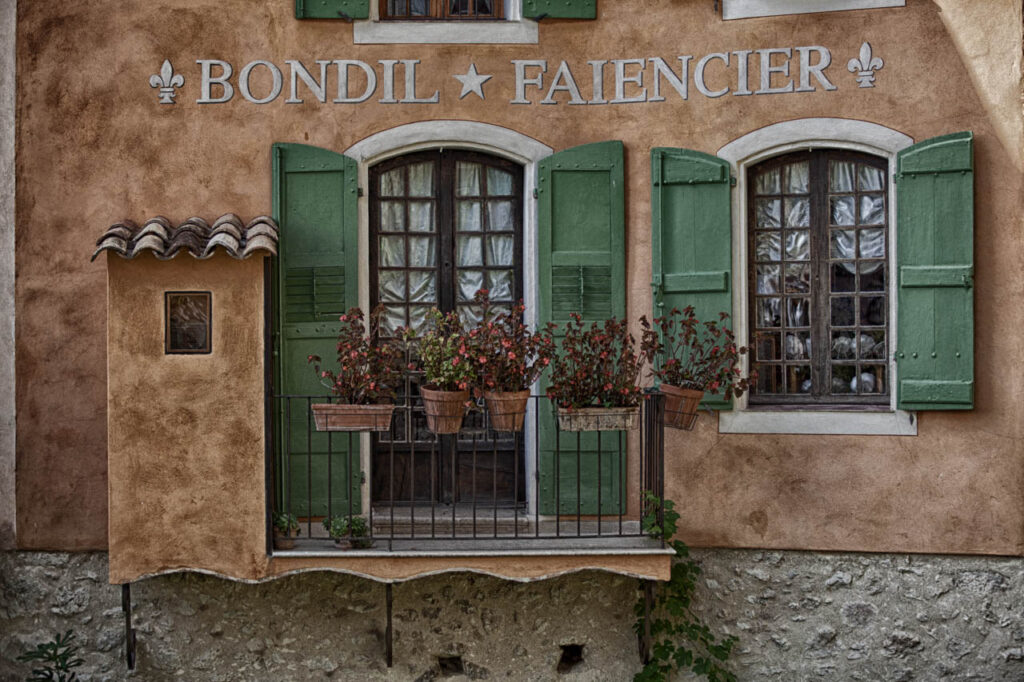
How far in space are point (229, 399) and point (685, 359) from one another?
2661mm

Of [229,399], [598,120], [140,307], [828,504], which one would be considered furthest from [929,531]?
[140,307]

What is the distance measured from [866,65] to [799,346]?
5.69 feet

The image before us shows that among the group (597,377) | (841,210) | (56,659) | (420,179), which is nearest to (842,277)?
(841,210)

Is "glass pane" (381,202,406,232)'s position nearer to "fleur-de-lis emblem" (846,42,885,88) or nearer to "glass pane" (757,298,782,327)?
"glass pane" (757,298,782,327)

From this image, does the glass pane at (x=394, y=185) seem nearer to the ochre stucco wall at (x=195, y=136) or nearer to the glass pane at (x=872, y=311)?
the ochre stucco wall at (x=195, y=136)

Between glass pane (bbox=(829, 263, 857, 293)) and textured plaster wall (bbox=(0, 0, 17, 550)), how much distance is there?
5.09 meters

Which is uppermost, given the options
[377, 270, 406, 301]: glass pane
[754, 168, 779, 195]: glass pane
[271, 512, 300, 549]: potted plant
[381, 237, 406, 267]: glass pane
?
[754, 168, 779, 195]: glass pane

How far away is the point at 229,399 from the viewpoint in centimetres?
534

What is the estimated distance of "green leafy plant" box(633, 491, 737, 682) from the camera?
573 cm

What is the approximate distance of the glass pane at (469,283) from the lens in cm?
621

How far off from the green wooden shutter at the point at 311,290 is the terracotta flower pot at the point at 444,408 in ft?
2.82

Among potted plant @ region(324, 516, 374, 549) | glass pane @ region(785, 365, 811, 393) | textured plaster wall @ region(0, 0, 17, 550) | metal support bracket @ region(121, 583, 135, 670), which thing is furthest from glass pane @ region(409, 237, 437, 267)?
metal support bracket @ region(121, 583, 135, 670)

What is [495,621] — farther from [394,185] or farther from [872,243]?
[872,243]

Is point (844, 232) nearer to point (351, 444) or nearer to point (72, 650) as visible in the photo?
point (351, 444)
